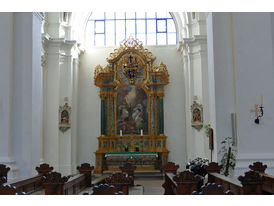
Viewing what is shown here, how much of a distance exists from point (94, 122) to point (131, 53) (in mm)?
3917

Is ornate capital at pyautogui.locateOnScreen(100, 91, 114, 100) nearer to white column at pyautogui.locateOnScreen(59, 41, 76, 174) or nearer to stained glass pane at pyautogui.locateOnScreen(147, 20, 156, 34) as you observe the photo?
white column at pyautogui.locateOnScreen(59, 41, 76, 174)

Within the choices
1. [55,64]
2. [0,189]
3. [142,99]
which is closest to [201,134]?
[142,99]

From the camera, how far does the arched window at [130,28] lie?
67.0 ft

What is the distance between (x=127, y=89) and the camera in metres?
19.4

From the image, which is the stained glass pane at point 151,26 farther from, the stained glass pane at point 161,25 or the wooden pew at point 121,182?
the wooden pew at point 121,182

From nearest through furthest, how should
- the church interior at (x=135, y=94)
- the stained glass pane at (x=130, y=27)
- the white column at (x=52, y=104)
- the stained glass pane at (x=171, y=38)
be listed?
the church interior at (x=135, y=94)
the white column at (x=52, y=104)
the stained glass pane at (x=171, y=38)
the stained glass pane at (x=130, y=27)

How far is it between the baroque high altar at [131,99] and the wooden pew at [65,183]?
331 inches

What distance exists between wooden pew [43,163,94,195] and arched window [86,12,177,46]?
1115 centimetres

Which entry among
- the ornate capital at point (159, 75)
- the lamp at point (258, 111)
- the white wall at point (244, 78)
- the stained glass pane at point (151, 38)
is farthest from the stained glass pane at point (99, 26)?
the lamp at point (258, 111)

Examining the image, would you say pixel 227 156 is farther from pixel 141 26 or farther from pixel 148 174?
pixel 141 26

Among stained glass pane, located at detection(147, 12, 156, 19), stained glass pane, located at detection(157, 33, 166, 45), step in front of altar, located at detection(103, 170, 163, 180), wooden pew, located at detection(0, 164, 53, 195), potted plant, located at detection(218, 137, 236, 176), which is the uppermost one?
stained glass pane, located at detection(147, 12, 156, 19)

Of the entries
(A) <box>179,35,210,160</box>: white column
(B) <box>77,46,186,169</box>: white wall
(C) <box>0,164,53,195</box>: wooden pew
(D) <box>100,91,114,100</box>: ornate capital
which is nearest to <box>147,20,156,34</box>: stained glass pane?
(B) <box>77,46,186,169</box>: white wall

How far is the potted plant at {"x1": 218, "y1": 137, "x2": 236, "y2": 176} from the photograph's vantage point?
9227 mm

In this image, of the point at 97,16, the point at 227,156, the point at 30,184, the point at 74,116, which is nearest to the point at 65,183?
the point at 30,184
